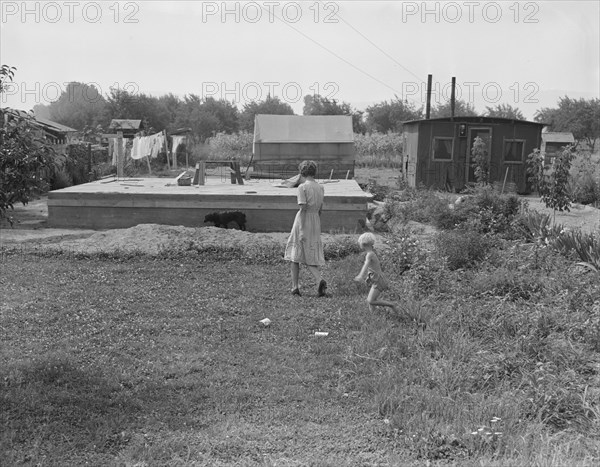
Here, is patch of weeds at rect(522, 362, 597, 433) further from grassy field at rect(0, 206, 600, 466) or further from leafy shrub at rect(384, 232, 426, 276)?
leafy shrub at rect(384, 232, 426, 276)

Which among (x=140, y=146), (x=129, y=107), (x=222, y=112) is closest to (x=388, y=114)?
(x=222, y=112)

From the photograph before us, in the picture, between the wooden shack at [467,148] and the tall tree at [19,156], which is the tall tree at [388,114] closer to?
the wooden shack at [467,148]

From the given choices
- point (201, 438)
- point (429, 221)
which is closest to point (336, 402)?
point (201, 438)

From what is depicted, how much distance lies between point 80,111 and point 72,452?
69.9 m

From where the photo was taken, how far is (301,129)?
33.3m

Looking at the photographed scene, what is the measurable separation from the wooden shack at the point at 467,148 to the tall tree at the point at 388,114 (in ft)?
176

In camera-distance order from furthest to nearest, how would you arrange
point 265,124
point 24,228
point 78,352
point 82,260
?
point 265,124
point 24,228
point 82,260
point 78,352

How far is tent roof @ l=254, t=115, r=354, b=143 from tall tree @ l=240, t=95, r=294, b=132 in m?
44.3

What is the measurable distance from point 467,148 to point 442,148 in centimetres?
90

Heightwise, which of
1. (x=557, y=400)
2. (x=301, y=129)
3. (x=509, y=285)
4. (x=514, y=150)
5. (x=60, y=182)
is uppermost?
(x=301, y=129)

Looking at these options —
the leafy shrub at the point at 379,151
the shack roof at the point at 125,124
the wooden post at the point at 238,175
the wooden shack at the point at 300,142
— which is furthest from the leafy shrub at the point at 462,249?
the leafy shrub at the point at 379,151

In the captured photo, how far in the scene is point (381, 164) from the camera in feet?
142

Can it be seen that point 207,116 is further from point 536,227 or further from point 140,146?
point 536,227

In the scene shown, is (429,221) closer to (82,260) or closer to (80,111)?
(82,260)
